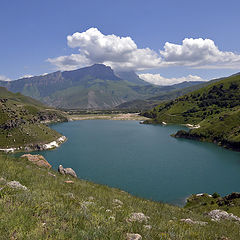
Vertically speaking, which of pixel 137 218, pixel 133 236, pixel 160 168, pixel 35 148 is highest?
pixel 133 236

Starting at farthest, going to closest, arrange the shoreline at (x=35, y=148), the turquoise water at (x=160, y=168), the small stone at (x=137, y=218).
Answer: the shoreline at (x=35, y=148) → the turquoise water at (x=160, y=168) → the small stone at (x=137, y=218)

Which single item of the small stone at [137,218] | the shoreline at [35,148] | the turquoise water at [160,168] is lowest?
the turquoise water at [160,168]

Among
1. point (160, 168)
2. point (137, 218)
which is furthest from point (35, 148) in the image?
point (137, 218)

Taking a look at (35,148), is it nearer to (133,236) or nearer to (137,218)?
(137,218)

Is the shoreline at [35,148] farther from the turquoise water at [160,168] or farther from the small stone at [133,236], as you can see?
the small stone at [133,236]

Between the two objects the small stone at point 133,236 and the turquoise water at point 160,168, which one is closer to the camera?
the small stone at point 133,236

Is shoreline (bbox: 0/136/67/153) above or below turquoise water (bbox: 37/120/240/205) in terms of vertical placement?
above

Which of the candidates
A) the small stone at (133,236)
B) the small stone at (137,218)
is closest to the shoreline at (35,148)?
the small stone at (137,218)

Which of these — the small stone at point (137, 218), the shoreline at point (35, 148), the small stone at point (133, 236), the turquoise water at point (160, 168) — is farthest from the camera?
the shoreline at point (35, 148)

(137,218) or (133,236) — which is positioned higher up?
(133,236)

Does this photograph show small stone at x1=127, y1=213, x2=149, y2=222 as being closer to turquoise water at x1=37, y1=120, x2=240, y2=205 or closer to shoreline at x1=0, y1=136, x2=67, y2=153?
turquoise water at x1=37, y1=120, x2=240, y2=205

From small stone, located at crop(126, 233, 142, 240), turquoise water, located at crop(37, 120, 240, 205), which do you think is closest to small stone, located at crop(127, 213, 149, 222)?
small stone, located at crop(126, 233, 142, 240)

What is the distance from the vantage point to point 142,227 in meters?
9.02

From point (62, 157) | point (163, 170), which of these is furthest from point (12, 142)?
point (163, 170)
